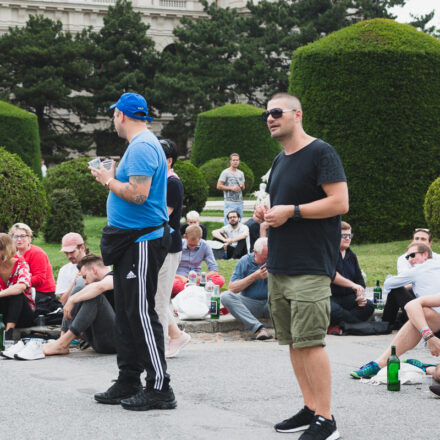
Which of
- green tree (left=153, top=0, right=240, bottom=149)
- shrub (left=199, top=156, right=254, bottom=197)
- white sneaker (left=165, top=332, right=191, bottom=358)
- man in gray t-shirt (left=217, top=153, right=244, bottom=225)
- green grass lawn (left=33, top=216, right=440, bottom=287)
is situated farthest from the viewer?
green tree (left=153, top=0, right=240, bottom=149)

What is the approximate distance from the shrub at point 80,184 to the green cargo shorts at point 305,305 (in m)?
18.4

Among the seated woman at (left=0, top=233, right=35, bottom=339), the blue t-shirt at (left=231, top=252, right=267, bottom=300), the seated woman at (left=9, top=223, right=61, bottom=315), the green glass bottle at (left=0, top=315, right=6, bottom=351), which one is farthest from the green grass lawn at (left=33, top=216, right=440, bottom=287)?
the green glass bottle at (left=0, top=315, right=6, bottom=351)

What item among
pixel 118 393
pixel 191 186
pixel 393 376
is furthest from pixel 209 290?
pixel 191 186

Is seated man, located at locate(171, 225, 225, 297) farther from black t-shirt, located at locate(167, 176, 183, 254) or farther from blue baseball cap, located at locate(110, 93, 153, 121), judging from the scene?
blue baseball cap, located at locate(110, 93, 153, 121)

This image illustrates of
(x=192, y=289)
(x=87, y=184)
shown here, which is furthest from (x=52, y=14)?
(x=192, y=289)

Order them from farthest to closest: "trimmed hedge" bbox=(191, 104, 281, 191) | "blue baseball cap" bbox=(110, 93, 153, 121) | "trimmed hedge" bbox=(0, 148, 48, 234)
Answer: "trimmed hedge" bbox=(191, 104, 281, 191) < "trimmed hedge" bbox=(0, 148, 48, 234) < "blue baseball cap" bbox=(110, 93, 153, 121)

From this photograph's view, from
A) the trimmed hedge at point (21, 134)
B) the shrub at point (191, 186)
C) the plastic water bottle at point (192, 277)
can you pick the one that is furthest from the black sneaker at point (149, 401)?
the trimmed hedge at point (21, 134)

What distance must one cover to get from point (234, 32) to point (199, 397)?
147 feet

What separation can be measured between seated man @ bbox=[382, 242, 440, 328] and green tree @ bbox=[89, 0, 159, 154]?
124 feet

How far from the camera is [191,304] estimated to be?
29.9 feet

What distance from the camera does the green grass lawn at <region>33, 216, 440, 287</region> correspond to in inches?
502

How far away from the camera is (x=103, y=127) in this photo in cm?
5212

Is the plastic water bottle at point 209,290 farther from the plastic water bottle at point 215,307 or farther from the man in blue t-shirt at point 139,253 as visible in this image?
the man in blue t-shirt at point 139,253

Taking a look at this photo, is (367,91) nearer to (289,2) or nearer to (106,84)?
(106,84)
